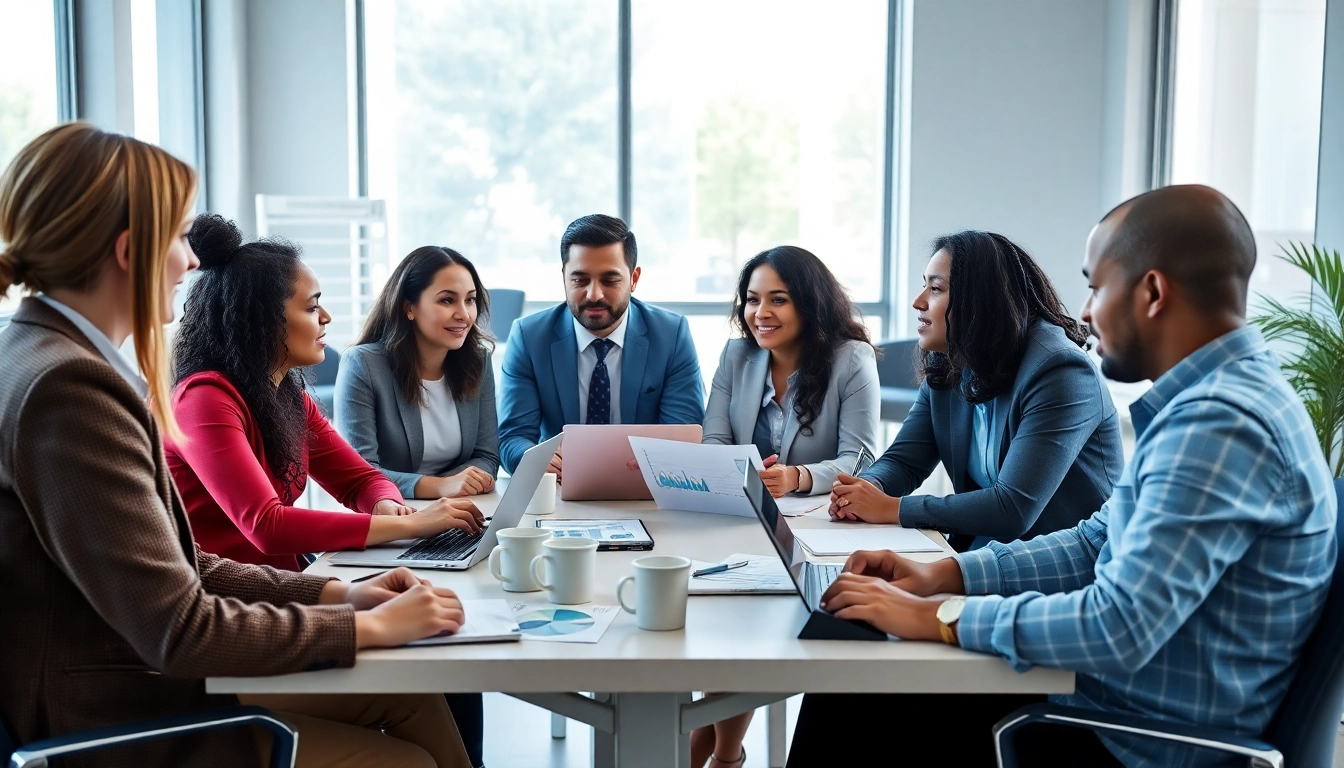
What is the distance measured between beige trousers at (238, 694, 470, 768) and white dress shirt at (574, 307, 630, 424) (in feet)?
4.87

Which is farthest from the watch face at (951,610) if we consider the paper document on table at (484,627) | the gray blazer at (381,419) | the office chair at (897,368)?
the office chair at (897,368)

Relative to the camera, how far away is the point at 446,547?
187cm

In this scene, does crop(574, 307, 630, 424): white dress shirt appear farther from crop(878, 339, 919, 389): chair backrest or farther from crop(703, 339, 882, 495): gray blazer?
crop(878, 339, 919, 389): chair backrest

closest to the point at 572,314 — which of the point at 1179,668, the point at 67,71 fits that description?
the point at 1179,668

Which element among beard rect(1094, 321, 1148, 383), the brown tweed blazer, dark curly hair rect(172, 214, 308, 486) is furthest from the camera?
dark curly hair rect(172, 214, 308, 486)

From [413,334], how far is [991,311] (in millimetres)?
1502

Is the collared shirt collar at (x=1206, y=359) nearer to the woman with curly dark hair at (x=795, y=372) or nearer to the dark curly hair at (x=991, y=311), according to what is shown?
the dark curly hair at (x=991, y=311)

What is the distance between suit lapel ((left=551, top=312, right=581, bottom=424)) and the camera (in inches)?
127

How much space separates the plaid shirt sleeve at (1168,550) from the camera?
1233 millimetres

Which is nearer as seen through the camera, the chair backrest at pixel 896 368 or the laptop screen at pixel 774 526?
the laptop screen at pixel 774 526

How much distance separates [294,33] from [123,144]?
15.4ft

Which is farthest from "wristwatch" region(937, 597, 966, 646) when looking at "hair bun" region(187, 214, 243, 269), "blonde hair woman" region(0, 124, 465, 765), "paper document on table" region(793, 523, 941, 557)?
"hair bun" region(187, 214, 243, 269)

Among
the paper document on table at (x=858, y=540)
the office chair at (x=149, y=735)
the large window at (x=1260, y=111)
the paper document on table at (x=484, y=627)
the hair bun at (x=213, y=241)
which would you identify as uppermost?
the large window at (x=1260, y=111)

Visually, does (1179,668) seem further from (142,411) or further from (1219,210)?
(142,411)
